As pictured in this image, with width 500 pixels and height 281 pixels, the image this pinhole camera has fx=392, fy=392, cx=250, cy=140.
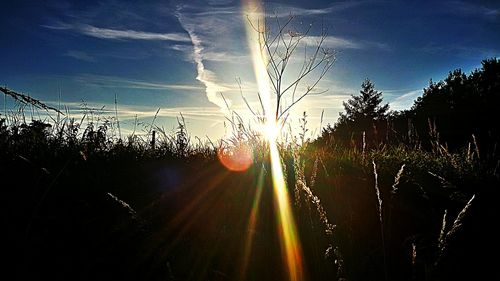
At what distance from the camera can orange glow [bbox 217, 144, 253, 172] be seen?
651 centimetres

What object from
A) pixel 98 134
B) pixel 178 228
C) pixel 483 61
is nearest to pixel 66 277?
pixel 178 228

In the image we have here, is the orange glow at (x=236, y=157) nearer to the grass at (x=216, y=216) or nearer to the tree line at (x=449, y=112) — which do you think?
the grass at (x=216, y=216)

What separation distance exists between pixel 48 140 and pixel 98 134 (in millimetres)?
831

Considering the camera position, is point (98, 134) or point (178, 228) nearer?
point (178, 228)

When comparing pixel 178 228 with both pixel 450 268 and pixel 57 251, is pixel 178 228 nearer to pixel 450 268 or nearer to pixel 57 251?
pixel 57 251

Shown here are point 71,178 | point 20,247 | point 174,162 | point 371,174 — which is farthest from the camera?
point 174,162

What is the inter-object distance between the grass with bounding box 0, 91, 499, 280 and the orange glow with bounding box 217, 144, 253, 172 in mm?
187

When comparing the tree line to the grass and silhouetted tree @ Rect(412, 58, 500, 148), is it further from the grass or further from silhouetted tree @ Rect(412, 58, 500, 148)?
the grass

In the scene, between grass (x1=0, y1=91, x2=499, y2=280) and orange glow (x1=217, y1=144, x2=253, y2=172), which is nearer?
grass (x1=0, y1=91, x2=499, y2=280)

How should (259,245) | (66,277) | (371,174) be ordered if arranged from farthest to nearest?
(371,174)
(259,245)
(66,277)

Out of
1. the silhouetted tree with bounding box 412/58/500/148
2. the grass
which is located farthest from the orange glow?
the silhouetted tree with bounding box 412/58/500/148

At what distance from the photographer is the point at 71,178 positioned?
17.2ft

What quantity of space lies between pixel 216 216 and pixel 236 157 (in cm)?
263

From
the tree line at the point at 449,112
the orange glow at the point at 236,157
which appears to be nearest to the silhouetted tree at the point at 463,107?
the tree line at the point at 449,112
